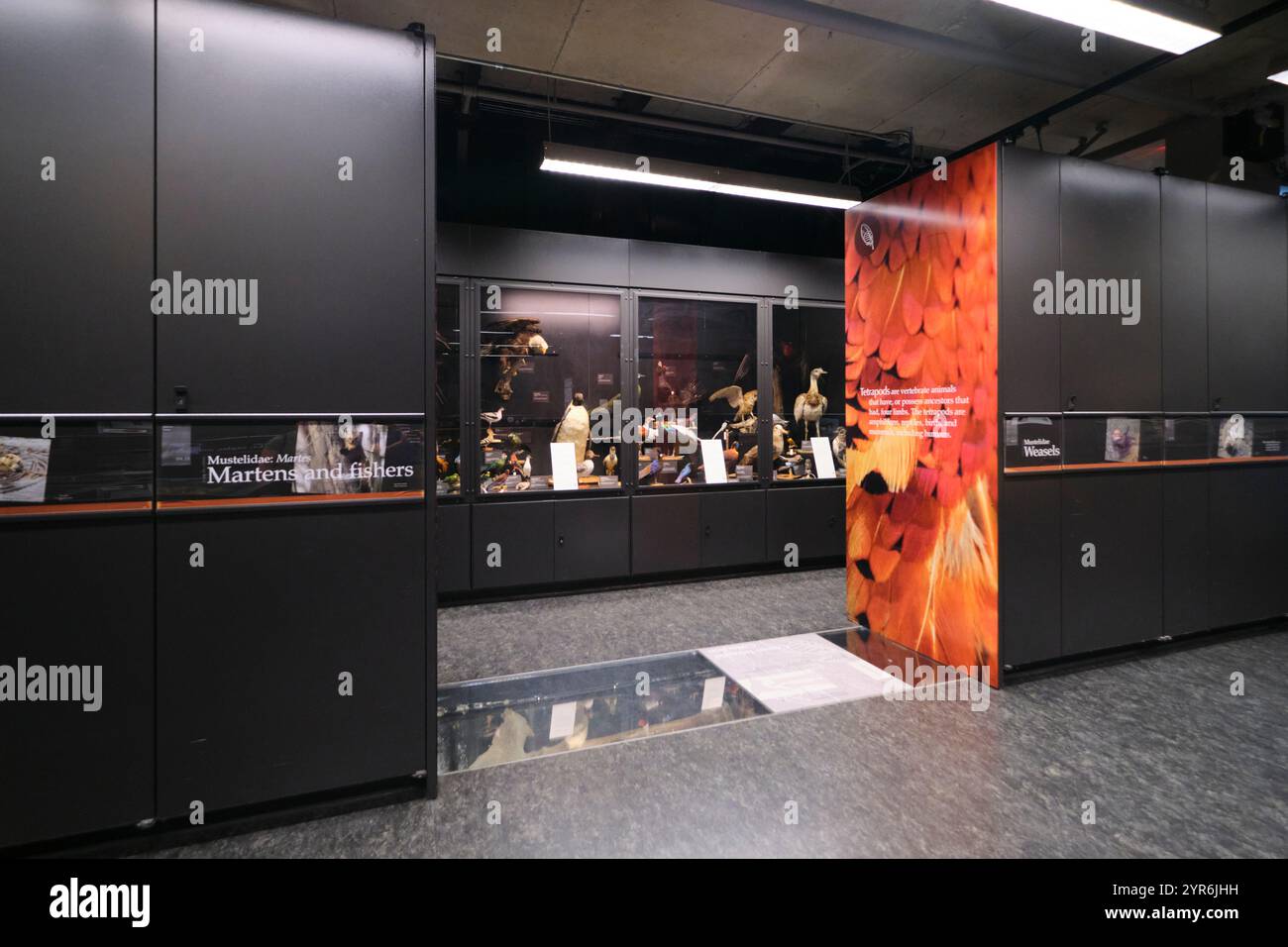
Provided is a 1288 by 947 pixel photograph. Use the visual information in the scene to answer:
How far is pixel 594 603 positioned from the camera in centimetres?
449

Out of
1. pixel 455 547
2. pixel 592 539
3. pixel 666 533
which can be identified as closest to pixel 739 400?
pixel 666 533

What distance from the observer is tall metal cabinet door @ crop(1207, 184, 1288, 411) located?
363cm

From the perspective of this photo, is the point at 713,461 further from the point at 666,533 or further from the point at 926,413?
the point at 926,413

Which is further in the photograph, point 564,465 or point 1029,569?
point 564,465

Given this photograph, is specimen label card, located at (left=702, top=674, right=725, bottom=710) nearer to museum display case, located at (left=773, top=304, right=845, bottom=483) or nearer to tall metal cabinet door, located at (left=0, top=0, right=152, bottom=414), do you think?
tall metal cabinet door, located at (left=0, top=0, right=152, bottom=414)

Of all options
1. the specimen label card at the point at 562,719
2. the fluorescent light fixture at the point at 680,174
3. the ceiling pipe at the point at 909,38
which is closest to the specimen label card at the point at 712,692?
the specimen label card at the point at 562,719

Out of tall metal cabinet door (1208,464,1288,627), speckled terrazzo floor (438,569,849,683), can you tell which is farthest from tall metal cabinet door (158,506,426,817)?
tall metal cabinet door (1208,464,1288,627)

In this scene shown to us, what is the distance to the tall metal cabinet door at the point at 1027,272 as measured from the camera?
301 cm

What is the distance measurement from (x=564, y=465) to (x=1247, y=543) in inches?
179

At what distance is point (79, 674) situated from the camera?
1819 millimetres

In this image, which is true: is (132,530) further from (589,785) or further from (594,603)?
(594,603)

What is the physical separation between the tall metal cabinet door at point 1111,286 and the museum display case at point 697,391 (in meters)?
2.46
